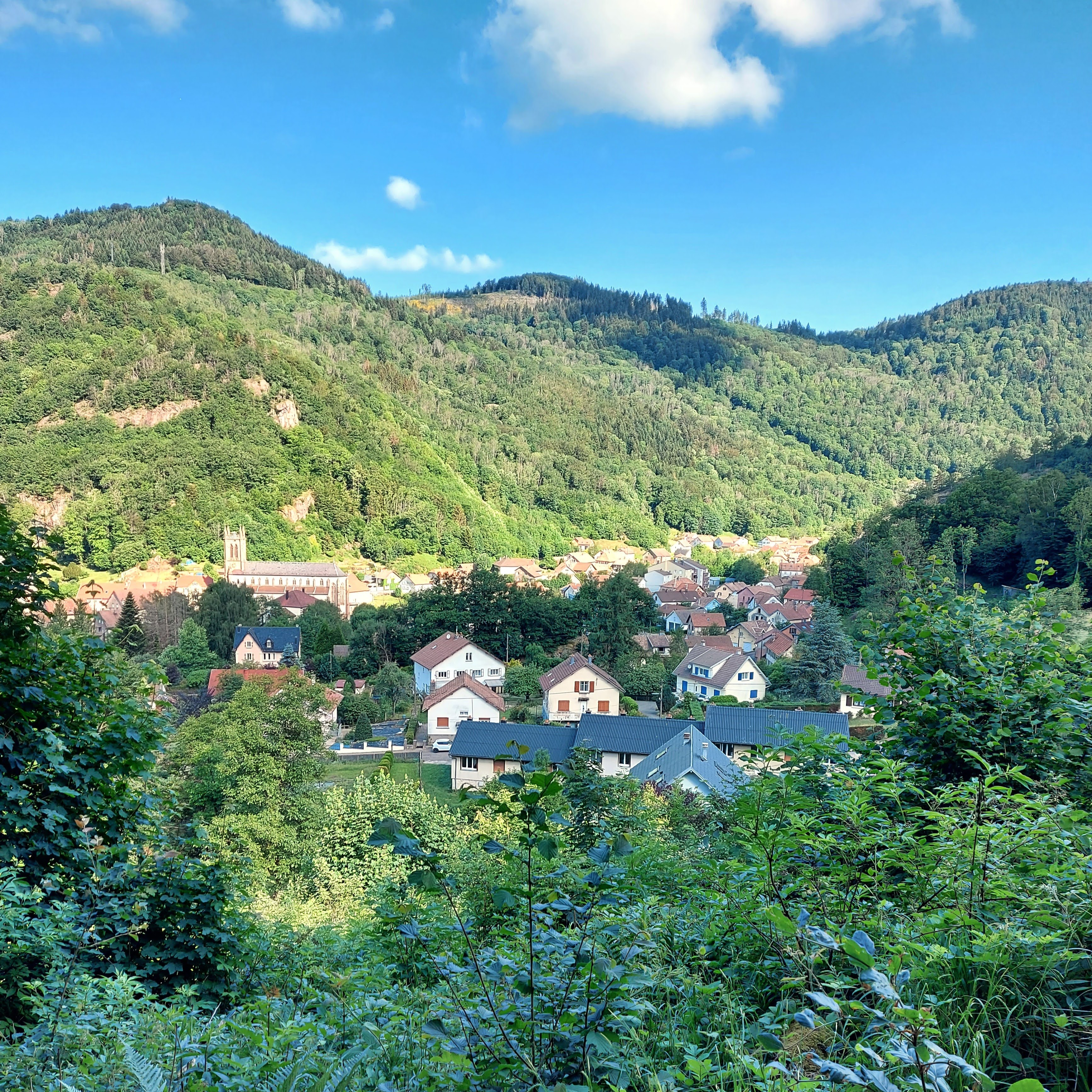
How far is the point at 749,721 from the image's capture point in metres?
22.5

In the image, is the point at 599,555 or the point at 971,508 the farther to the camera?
the point at 599,555

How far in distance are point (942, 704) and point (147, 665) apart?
270 inches

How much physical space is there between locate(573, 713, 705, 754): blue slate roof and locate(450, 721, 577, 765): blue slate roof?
64 cm

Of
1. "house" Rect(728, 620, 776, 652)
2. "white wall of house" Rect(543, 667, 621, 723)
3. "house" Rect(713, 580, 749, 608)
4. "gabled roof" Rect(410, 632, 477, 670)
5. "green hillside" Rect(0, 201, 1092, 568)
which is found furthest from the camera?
"green hillside" Rect(0, 201, 1092, 568)

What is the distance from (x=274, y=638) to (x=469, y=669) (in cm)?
1548

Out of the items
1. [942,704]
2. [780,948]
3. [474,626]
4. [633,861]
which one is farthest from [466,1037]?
[474,626]

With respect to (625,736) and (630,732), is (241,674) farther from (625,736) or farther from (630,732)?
(630,732)

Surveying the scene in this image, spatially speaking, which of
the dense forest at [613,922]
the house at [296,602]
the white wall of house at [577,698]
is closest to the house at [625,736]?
the white wall of house at [577,698]

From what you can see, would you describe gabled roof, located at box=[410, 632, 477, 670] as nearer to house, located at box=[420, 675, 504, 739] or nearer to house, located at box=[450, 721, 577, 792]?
house, located at box=[420, 675, 504, 739]

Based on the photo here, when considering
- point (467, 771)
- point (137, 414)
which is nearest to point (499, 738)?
point (467, 771)

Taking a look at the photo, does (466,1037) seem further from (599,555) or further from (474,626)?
(599,555)

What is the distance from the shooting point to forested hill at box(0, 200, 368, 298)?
413ft

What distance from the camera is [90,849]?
4.30 metres

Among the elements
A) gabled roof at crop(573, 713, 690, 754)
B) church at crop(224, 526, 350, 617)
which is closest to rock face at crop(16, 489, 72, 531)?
church at crop(224, 526, 350, 617)
